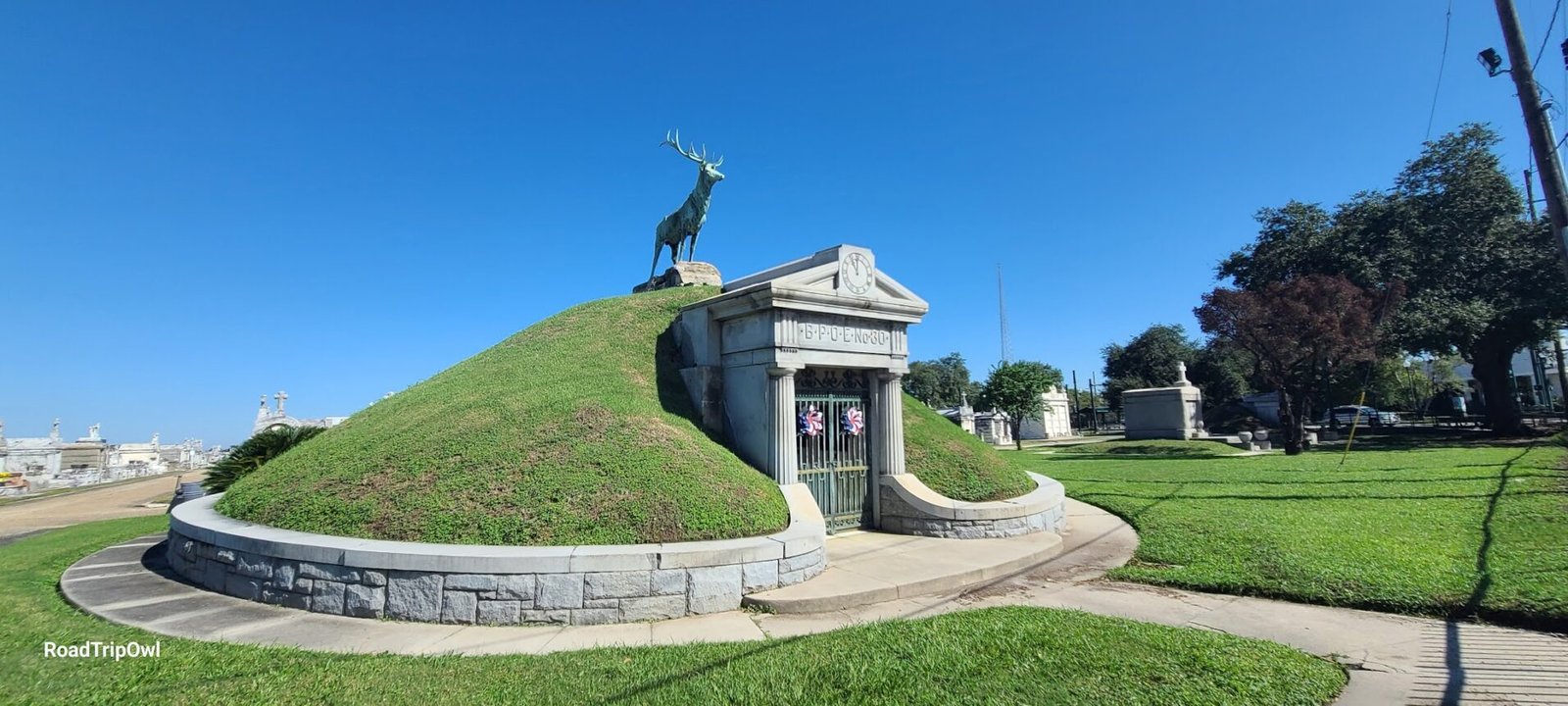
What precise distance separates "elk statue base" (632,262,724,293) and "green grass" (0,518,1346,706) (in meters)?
11.4

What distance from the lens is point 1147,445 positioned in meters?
26.3

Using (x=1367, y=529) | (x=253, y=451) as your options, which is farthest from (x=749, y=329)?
(x=253, y=451)

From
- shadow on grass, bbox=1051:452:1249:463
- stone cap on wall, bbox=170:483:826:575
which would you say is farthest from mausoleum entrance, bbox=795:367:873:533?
shadow on grass, bbox=1051:452:1249:463

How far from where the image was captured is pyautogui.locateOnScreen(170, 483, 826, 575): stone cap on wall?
5.56 m

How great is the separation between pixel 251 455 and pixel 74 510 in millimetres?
17378

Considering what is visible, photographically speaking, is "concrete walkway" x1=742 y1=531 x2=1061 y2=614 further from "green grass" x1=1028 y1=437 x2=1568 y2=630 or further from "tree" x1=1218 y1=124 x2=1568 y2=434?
"tree" x1=1218 y1=124 x2=1568 y2=434

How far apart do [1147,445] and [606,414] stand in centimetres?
2461

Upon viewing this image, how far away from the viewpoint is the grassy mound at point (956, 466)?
9.80 m

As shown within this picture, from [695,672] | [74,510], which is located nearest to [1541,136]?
[695,672]

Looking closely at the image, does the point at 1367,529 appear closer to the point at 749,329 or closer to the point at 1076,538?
the point at 1076,538

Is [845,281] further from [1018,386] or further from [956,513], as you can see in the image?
[1018,386]

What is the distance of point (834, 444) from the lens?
961 cm

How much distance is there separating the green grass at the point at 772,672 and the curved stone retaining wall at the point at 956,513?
141 inches

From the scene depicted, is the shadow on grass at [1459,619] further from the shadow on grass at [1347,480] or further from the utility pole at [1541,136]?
the shadow on grass at [1347,480]
